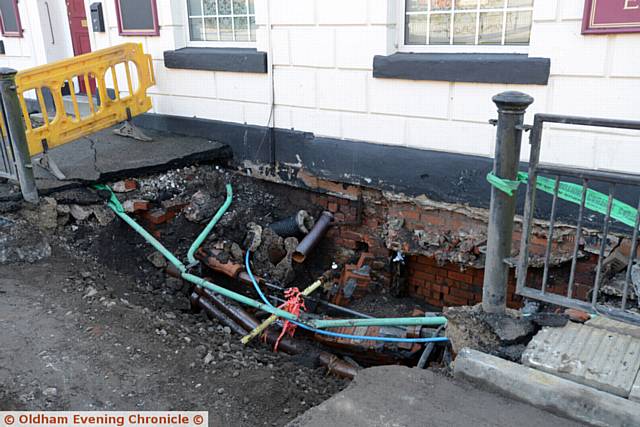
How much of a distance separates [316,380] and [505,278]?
5.73 ft

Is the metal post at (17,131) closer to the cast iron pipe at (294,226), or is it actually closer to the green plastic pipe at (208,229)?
the green plastic pipe at (208,229)

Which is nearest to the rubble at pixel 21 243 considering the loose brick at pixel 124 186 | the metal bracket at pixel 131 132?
the loose brick at pixel 124 186

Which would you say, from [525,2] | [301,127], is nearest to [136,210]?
[301,127]

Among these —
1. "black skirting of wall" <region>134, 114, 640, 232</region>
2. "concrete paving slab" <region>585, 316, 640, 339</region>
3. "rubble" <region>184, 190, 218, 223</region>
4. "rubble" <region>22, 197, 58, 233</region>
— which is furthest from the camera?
"rubble" <region>184, 190, 218, 223</region>

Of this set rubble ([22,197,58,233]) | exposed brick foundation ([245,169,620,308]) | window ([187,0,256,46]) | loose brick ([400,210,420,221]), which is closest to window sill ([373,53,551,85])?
exposed brick foundation ([245,169,620,308])

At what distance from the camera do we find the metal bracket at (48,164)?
552cm

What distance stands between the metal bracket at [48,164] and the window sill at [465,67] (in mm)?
3316

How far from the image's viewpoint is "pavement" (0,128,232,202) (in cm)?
552

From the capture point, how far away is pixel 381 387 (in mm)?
2920

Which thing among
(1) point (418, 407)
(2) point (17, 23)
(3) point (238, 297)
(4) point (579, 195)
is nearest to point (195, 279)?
(3) point (238, 297)

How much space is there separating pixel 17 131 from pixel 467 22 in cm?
413

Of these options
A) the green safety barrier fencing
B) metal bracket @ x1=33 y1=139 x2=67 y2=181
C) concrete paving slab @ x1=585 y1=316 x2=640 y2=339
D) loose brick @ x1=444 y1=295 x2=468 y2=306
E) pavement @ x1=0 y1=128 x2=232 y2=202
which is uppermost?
the green safety barrier fencing

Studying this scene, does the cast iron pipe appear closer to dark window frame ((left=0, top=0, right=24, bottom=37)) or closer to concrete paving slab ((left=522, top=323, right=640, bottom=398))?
concrete paving slab ((left=522, top=323, right=640, bottom=398))

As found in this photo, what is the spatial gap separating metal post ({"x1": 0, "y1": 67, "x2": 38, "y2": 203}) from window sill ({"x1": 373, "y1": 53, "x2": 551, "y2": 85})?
3.26m
